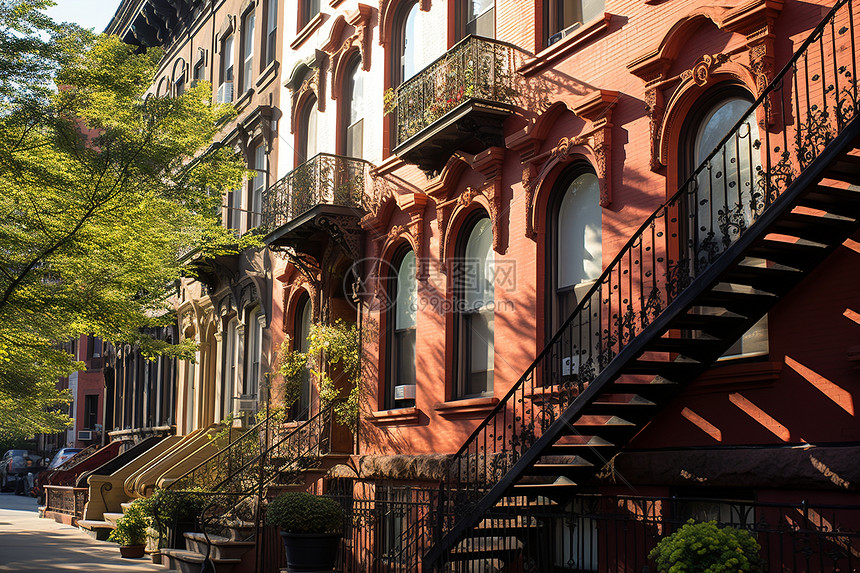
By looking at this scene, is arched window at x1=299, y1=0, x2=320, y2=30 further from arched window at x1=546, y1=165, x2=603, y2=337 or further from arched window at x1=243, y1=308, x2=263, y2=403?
arched window at x1=546, y1=165, x2=603, y2=337

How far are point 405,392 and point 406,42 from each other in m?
6.44

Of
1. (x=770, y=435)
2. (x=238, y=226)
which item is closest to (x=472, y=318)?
(x=770, y=435)

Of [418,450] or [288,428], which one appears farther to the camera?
[288,428]

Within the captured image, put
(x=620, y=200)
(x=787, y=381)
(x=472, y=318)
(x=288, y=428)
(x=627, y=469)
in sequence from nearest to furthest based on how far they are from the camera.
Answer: (x=787, y=381)
(x=627, y=469)
(x=620, y=200)
(x=472, y=318)
(x=288, y=428)

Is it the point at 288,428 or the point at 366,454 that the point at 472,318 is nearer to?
the point at 366,454

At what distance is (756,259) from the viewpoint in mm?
9078

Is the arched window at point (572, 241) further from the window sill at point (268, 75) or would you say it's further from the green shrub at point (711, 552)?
the window sill at point (268, 75)

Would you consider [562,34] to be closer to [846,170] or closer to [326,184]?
[846,170]

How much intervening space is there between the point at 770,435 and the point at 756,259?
67.0 inches

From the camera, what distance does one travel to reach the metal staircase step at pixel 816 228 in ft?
26.7

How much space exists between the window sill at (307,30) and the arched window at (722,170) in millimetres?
11601

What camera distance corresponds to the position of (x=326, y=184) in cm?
1758

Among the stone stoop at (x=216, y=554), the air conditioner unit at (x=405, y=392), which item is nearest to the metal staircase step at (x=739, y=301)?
the air conditioner unit at (x=405, y=392)

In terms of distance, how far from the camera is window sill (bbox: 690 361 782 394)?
8695 millimetres
